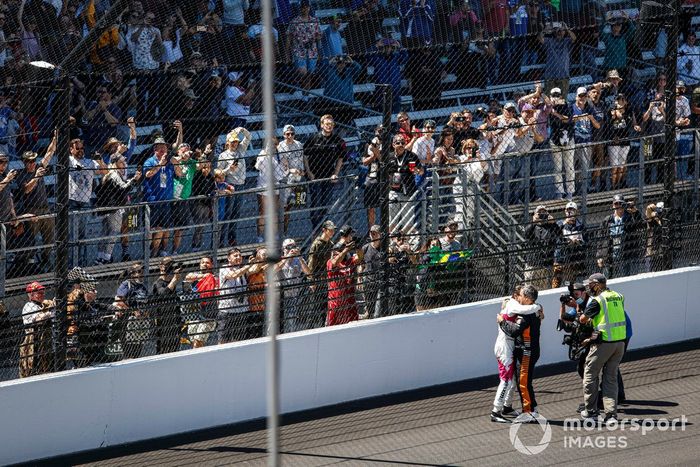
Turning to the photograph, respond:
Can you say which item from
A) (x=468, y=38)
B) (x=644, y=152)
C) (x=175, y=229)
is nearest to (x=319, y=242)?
(x=175, y=229)

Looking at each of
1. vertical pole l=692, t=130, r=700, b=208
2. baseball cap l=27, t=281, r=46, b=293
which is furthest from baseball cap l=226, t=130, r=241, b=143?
vertical pole l=692, t=130, r=700, b=208

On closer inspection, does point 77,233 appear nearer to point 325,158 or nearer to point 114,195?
point 114,195

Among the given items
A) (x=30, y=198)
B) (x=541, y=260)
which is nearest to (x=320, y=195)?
(x=541, y=260)

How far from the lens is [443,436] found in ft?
37.0

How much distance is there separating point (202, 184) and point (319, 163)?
1.38m

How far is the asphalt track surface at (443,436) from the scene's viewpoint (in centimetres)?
1073

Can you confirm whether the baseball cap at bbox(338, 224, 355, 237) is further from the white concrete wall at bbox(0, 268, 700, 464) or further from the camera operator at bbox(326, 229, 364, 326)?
the white concrete wall at bbox(0, 268, 700, 464)

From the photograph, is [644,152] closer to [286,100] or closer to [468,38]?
[468,38]

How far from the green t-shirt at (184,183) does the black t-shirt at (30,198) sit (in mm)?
1451

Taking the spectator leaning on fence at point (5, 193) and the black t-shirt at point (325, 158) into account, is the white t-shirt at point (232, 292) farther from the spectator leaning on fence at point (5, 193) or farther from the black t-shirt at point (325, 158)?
the black t-shirt at point (325, 158)

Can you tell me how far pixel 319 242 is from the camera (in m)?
12.8

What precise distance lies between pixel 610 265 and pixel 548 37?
4.53 metres

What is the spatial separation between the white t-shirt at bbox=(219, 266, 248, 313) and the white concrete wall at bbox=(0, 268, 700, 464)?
47 cm

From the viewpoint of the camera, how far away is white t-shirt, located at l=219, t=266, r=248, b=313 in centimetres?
1194
